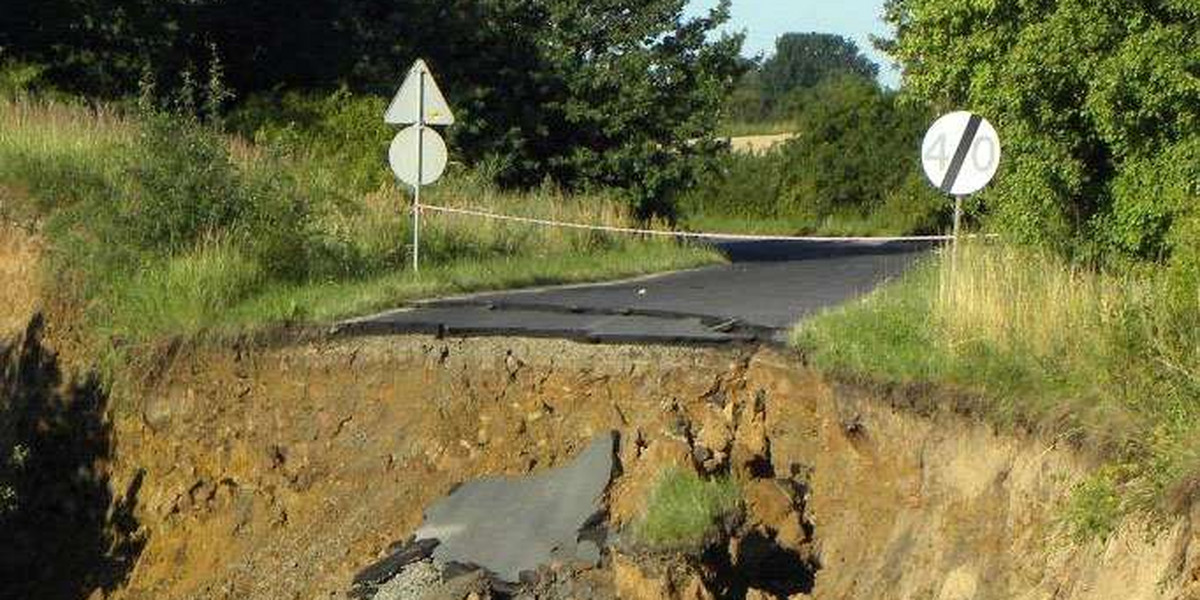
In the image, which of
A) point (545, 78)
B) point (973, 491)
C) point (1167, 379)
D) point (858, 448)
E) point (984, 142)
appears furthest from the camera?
point (545, 78)

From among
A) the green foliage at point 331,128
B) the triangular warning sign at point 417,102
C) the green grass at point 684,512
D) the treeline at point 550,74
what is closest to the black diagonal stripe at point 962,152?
the green grass at point 684,512

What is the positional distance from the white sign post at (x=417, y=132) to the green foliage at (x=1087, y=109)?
6544mm

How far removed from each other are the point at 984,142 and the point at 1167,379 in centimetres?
343

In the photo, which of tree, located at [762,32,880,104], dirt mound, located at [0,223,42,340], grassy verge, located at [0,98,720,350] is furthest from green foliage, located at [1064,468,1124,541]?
tree, located at [762,32,880,104]

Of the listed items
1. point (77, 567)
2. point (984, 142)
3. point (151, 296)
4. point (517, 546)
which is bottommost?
point (77, 567)

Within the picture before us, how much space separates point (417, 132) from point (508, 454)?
20.4 ft

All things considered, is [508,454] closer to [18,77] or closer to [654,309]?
[654,309]

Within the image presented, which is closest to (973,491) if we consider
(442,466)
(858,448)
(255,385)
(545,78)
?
(858,448)

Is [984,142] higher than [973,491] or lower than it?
higher

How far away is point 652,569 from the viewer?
12.3m

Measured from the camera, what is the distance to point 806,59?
145750 mm

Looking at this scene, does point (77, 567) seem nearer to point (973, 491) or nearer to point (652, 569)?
point (652, 569)

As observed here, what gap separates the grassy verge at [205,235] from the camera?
685 inches

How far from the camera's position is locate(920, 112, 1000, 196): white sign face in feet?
46.0
